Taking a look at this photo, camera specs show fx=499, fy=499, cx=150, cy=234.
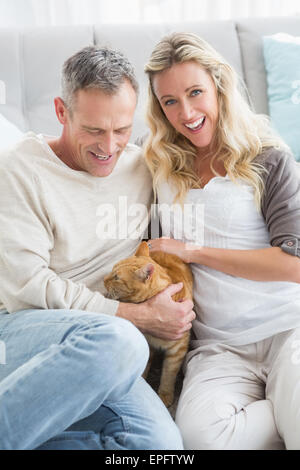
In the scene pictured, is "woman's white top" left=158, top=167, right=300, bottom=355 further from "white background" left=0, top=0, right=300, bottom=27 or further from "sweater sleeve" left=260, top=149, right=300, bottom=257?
"white background" left=0, top=0, right=300, bottom=27

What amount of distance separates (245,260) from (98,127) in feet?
1.74

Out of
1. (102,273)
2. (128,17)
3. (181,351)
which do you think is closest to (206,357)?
(181,351)

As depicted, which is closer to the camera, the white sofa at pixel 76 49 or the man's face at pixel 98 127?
the man's face at pixel 98 127

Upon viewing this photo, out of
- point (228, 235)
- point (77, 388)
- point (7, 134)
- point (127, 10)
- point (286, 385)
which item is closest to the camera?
point (77, 388)

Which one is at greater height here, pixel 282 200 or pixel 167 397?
pixel 282 200

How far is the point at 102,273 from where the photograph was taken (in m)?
1.48

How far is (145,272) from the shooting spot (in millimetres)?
1393

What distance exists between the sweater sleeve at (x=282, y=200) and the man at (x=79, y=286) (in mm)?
328

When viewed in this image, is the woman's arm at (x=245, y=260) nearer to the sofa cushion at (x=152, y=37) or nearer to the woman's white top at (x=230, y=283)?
the woman's white top at (x=230, y=283)

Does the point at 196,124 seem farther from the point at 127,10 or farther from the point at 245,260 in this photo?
the point at 127,10

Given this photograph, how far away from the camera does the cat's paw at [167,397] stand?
144cm

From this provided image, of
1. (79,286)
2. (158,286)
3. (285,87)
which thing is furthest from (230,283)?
(285,87)

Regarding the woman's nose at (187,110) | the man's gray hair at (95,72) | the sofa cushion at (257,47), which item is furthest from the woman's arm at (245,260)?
the sofa cushion at (257,47)

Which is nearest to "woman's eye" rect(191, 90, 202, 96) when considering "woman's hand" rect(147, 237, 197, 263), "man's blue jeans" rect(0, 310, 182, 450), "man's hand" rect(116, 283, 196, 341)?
"woman's hand" rect(147, 237, 197, 263)
